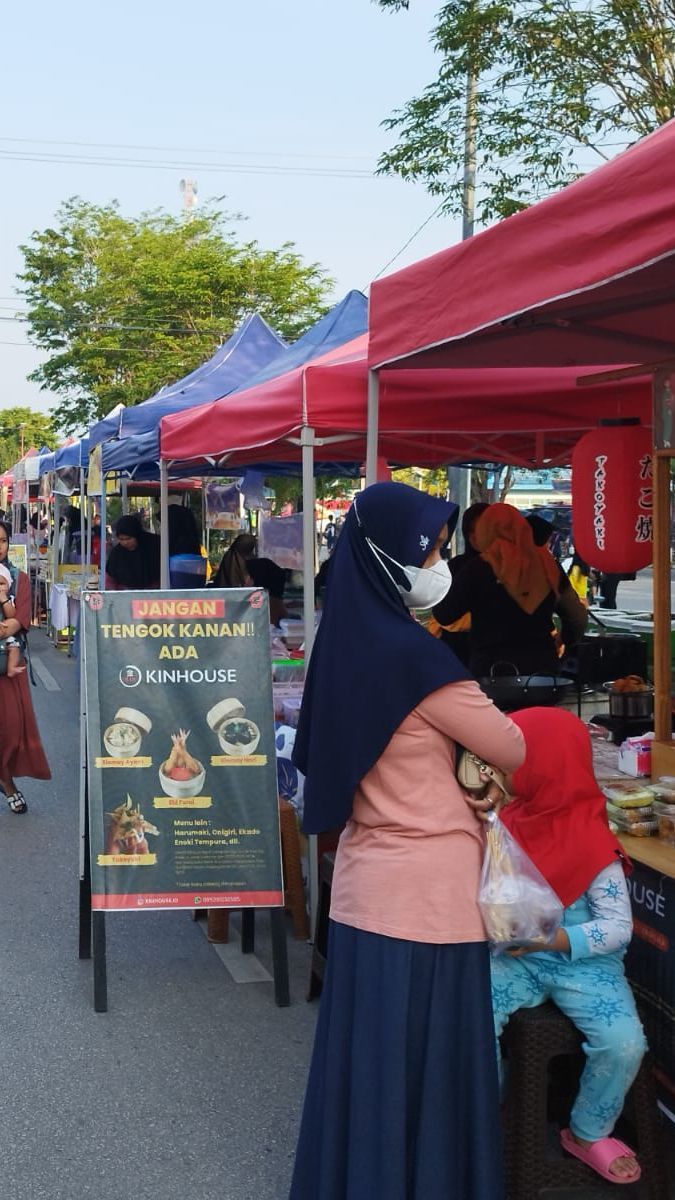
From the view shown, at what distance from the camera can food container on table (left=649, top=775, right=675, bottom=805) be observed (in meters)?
3.88

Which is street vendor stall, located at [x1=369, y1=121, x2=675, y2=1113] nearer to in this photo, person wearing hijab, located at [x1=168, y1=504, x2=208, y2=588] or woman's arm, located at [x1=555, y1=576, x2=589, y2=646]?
woman's arm, located at [x1=555, y1=576, x2=589, y2=646]

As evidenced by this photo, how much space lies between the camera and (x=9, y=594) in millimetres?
7918

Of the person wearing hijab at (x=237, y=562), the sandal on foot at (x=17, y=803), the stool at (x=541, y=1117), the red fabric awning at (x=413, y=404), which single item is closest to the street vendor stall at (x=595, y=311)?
the stool at (x=541, y=1117)

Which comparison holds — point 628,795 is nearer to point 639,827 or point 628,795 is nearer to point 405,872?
point 639,827

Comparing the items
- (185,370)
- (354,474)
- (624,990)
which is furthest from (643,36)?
(185,370)

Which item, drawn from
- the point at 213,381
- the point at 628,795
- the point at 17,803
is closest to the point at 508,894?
the point at 628,795

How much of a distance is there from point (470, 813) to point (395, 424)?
3.24m

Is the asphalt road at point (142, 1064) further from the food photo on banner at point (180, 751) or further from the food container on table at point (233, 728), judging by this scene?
the food container on table at point (233, 728)

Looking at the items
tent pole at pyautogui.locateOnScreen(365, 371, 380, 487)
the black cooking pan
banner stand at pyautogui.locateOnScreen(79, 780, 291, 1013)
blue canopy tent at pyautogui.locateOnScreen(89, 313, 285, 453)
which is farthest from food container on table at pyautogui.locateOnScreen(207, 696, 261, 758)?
blue canopy tent at pyautogui.locateOnScreen(89, 313, 285, 453)

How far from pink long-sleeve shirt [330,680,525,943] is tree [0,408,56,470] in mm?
66527

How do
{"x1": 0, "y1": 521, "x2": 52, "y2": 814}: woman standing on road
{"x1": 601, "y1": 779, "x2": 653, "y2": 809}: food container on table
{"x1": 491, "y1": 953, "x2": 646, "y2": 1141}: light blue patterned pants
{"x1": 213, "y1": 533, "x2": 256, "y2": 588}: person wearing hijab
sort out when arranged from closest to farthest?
1. {"x1": 491, "y1": 953, "x2": 646, "y2": 1141}: light blue patterned pants
2. {"x1": 601, "y1": 779, "x2": 653, "y2": 809}: food container on table
3. {"x1": 0, "y1": 521, "x2": 52, "y2": 814}: woman standing on road
4. {"x1": 213, "y1": 533, "x2": 256, "y2": 588}: person wearing hijab

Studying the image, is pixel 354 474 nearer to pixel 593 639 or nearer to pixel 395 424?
pixel 593 639

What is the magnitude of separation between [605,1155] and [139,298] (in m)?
29.7

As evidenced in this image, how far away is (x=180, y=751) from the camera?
15.3ft
